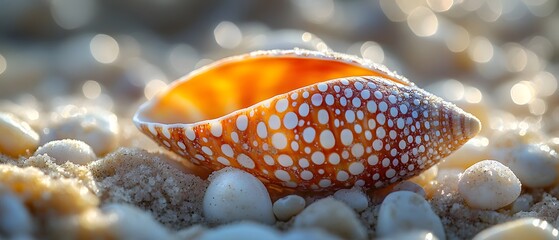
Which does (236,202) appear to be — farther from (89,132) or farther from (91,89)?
(91,89)

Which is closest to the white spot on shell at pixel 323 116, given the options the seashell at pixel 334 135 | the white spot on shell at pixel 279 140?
the seashell at pixel 334 135

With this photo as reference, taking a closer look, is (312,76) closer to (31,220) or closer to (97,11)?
(31,220)

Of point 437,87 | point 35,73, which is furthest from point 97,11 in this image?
point 437,87

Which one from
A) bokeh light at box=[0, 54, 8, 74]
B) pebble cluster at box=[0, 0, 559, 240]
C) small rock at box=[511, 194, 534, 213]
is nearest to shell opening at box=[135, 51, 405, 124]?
pebble cluster at box=[0, 0, 559, 240]

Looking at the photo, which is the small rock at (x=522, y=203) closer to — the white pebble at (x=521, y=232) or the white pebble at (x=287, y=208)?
the white pebble at (x=521, y=232)

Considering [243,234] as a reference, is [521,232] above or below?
below

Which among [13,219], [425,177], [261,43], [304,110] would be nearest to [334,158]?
[304,110]

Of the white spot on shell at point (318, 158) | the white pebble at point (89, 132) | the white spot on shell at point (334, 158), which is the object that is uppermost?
the white pebble at point (89, 132)
